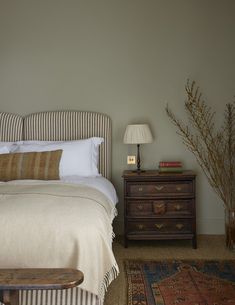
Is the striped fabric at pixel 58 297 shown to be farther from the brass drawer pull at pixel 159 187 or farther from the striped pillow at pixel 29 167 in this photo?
the brass drawer pull at pixel 159 187

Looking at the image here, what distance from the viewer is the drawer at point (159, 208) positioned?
3.50 m

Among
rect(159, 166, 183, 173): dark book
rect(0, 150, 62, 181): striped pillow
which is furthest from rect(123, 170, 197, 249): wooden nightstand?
rect(0, 150, 62, 181): striped pillow

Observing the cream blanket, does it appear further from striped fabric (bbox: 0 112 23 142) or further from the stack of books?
striped fabric (bbox: 0 112 23 142)

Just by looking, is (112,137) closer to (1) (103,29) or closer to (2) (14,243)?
(1) (103,29)

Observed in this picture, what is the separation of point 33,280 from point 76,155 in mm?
1965

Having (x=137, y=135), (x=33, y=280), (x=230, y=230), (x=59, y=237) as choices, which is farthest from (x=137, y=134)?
(x=33, y=280)

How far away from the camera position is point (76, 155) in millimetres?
3438

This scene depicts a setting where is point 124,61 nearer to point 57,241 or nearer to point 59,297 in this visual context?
point 57,241

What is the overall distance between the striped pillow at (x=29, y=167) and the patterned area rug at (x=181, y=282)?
3.48 ft

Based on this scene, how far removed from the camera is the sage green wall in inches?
151

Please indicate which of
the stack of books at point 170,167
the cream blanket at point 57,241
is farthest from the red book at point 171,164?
the cream blanket at point 57,241

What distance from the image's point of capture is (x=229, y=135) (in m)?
3.77

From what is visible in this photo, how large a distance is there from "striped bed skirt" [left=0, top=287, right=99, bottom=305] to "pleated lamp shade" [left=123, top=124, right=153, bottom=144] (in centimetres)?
185

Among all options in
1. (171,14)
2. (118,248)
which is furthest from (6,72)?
(118,248)
